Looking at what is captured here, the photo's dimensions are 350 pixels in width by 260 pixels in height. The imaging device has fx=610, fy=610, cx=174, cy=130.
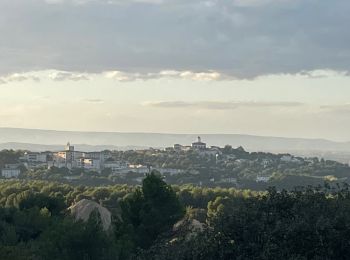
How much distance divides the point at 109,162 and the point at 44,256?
66349mm

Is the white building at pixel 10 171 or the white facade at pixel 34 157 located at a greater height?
the white facade at pixel 34 157

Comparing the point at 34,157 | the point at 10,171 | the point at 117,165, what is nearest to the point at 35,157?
the point at 34,157

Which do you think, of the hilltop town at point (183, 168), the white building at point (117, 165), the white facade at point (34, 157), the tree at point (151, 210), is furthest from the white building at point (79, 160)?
the tree at point (151, 210)

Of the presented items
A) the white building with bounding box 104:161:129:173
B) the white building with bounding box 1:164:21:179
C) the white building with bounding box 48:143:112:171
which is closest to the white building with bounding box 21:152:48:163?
the white building with bounding box 48:143:112:171

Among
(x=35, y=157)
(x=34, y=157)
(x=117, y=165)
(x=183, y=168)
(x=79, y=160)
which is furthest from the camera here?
(x=79, y=160)

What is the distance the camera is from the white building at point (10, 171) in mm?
59938

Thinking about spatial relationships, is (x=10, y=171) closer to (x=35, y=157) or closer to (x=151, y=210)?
(x=35, y=157)

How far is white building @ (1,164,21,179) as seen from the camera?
59938 millimetres

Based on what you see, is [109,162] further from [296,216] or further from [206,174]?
[296,216]

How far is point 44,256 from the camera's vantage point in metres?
12.4

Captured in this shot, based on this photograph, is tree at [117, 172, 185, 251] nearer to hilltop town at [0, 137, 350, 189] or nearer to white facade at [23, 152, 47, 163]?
hilltop town at [0, 137, 350, 189]

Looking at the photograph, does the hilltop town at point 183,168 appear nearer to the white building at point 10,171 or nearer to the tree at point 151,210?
the white building at point 10,171

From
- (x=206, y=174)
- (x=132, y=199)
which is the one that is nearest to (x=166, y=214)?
(x=132, y=199)

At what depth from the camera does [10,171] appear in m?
62.3
